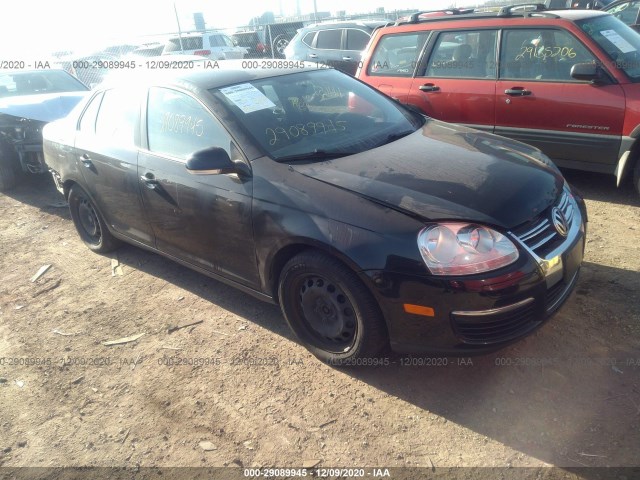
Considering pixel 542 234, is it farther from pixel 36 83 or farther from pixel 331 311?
pixel 36 83

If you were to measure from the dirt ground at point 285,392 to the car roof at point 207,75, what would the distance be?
5.11ft

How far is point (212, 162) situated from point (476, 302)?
1.61 m

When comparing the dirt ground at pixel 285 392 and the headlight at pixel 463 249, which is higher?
the headlight at pixel 463 249

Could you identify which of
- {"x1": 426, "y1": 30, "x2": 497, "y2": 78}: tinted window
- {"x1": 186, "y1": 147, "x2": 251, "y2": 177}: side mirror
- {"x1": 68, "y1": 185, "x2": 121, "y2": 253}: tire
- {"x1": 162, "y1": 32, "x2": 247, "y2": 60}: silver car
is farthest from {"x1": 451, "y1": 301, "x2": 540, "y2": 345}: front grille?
{"x1": 162, "y1": 32, "x2": 247, "y2": 60}: silver car

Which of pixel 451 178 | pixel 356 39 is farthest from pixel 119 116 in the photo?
pixel 356 39

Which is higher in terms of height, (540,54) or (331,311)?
(540,54)

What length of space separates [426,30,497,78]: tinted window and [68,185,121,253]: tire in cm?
378

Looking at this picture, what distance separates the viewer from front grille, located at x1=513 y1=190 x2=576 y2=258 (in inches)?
97.7

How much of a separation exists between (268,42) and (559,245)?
14607 mm

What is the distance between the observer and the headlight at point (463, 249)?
93.0 inches

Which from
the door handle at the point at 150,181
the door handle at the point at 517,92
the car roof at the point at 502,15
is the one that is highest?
the car roof at the point at 502,15

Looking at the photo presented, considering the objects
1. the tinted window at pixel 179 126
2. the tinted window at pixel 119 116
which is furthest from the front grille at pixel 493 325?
the tinted window at pixel 119 116

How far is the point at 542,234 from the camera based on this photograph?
101 inches

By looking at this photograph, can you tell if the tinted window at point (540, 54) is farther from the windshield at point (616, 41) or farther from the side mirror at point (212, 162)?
the side mirror at point (212, 162)
